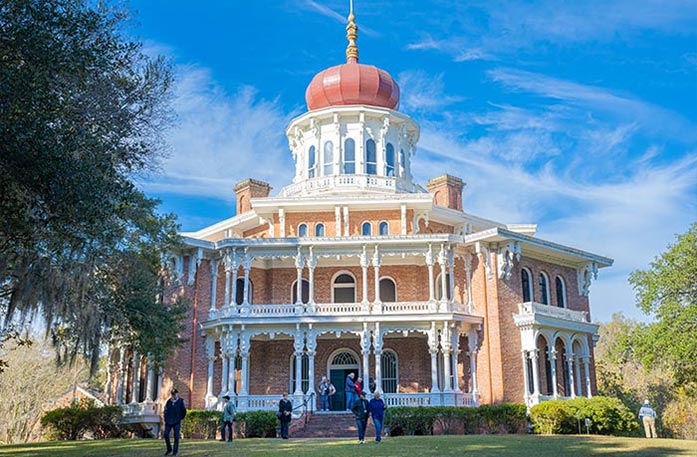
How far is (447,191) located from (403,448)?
23.0 m

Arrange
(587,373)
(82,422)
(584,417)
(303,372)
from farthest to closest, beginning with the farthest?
(587,373) → (303,372) → (82,422) → (584,417)

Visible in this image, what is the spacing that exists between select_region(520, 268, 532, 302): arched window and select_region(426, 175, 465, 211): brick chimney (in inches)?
254

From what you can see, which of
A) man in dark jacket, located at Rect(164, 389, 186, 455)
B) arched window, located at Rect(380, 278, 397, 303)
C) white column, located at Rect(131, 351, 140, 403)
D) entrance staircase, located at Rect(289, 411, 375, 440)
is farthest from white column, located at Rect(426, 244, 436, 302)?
man in dark jacket, located at Rect(164, 389, 186, 455)

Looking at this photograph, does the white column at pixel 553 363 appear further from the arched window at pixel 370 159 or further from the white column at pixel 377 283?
the arched window at pixel 370 159

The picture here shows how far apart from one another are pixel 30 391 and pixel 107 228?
2642 cm

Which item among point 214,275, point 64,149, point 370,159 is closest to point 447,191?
point 370,159

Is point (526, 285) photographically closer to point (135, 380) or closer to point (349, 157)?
point (349, 157)

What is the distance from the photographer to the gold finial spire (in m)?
42.9

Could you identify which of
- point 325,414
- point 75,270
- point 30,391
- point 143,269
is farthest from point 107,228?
point 30,391

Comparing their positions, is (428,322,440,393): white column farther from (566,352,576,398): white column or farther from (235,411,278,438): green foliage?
(235,411,278,438): green foliage

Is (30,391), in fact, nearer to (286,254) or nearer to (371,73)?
(286,254)

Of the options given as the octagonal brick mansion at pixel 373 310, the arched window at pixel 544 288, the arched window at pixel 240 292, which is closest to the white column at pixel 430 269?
the octagonal brick mansion at pixel 373 310

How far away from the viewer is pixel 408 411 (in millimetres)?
27984

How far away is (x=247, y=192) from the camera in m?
40.4
